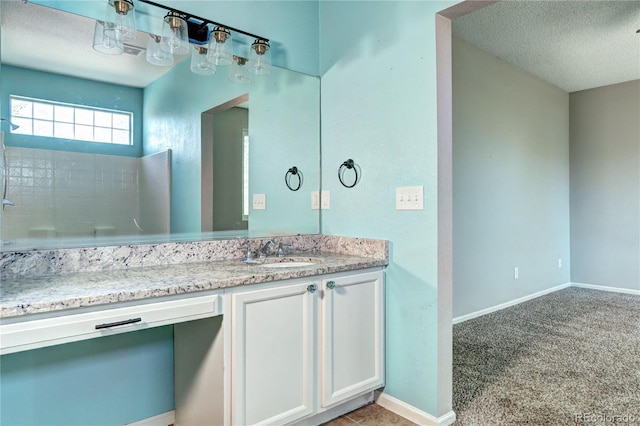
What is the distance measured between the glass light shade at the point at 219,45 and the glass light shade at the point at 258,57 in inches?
5.6

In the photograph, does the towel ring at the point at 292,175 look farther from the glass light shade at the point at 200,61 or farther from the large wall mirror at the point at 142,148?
the glass light shade at the point at 200,61

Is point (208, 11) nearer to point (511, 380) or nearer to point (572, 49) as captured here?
point (511, 380)

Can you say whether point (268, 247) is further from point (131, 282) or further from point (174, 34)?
point (174, 34)

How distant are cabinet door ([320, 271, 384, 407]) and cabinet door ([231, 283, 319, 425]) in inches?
3.5

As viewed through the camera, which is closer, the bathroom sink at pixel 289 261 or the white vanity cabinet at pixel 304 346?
the white vanity cabinet at pixel 304 346

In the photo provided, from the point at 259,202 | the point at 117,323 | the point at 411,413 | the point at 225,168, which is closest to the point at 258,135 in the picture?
the point at 225,168

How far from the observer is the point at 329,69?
2.41 m

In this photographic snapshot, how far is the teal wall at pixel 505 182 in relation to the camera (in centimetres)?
349

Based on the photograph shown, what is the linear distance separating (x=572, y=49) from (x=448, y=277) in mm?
3169

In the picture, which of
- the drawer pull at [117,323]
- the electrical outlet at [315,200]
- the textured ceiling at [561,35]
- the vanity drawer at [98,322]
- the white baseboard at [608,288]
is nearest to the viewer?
the vanity drawer at [98,322]

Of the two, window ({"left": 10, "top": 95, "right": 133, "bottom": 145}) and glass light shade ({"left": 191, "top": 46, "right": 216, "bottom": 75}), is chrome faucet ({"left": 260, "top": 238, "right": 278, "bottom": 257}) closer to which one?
window ({"left": 10, "top": 95, "right": 133, "bottom": 145})

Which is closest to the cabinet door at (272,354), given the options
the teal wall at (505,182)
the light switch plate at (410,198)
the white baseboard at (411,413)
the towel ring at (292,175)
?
the white baseboard at (411,413)

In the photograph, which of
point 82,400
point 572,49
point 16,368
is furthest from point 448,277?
point 572,49

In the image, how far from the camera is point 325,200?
2438 mm
